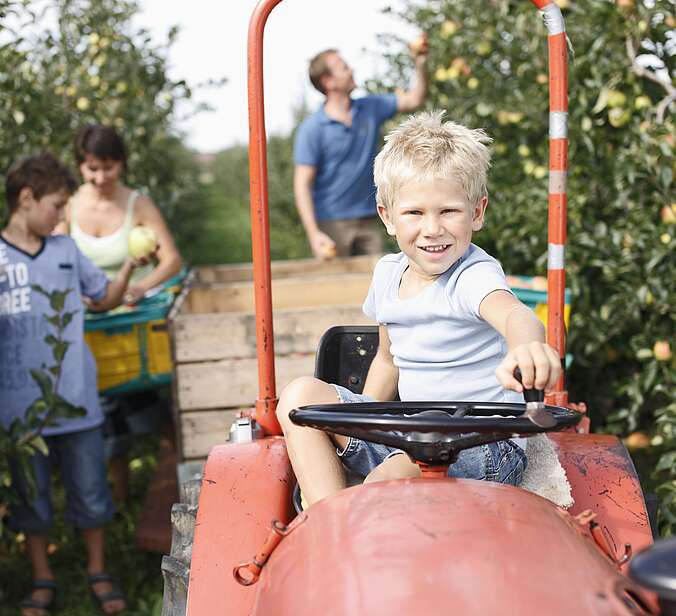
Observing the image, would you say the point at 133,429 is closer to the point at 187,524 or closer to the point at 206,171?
the point at 187,524

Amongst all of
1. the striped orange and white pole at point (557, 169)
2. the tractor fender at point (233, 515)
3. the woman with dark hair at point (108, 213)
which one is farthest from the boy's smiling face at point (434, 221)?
the woman with dark hair at point (108, 213)

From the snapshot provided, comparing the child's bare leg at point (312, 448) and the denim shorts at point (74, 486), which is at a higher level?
the child's bare leg at point (312, 448)

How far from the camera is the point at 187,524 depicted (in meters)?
2.34

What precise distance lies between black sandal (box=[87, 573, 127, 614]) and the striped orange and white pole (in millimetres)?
1949

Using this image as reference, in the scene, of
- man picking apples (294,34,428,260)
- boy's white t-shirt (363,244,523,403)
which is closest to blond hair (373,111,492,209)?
boy's white t-shirt (363,244,523,403)

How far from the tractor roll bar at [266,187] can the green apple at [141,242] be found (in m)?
1.90

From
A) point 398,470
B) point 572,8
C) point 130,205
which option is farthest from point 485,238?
point 398,470

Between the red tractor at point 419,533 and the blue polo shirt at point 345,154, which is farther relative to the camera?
the blue polo shirt at point 345,154

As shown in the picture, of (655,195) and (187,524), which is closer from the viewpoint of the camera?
(187,524)

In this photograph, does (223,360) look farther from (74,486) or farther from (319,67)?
(319,67)

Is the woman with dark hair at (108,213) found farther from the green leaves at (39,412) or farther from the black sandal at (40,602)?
the black sandal at (40,602)

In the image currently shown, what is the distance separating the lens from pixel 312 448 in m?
2.06

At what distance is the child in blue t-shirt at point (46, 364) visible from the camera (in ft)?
11.7

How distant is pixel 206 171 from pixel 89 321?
164ft
